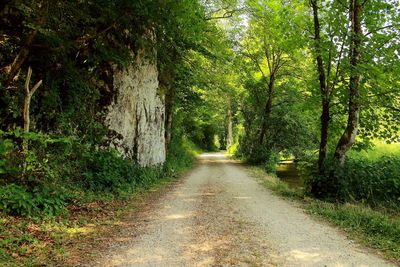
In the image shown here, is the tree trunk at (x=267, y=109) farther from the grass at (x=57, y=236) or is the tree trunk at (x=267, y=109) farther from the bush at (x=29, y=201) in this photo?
the bush at (x=29, y=201)

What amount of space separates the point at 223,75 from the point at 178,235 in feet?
47.8

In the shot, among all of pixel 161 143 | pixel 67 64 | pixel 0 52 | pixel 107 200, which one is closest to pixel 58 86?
pixel 67 64

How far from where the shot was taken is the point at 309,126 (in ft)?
61.0

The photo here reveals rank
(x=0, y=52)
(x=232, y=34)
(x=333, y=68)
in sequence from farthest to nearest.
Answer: (x=232, y=34) → (x=333, y=68) → (x=0, y=52)

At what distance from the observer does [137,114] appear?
10.4 m

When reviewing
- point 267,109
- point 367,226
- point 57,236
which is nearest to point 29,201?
point 57,236

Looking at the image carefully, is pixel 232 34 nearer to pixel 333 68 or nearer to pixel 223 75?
pixel 223 75

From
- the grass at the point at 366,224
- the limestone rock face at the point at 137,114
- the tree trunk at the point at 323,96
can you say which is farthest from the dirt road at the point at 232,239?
the limestone rock face at the point at 137,114

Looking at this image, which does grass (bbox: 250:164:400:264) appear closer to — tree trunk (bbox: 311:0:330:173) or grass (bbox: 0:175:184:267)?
tree trunk (bbox: 311:0:330:173)

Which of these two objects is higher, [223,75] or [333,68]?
[223,75]

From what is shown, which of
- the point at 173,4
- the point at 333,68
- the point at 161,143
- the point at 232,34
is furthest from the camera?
the point at 232,34

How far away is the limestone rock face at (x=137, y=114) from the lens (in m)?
9.23

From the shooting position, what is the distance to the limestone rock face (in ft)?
30.3

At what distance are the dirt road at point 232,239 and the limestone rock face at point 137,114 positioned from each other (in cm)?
329
